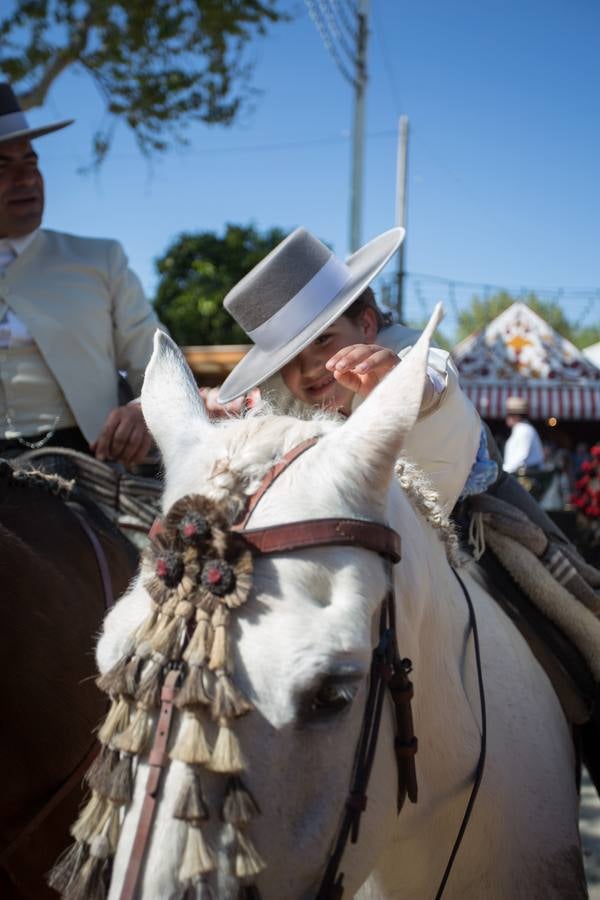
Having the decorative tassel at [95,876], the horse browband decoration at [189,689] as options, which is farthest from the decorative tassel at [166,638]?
the decorative tassel at [95,876]

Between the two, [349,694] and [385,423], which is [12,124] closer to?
[385,423]

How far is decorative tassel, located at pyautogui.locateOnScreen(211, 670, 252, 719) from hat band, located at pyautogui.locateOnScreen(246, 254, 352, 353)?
50.6 inches

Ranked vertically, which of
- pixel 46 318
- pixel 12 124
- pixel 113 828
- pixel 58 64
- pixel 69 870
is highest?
pixel 58 64

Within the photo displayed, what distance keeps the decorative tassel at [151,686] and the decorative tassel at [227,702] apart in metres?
0.11

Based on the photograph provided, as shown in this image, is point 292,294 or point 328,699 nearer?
point 328,699

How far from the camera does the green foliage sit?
17562 mm

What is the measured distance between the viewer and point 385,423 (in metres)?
1.48

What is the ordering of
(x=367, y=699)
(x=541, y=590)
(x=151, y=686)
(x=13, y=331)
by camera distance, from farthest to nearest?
(x=13, y=331) < (x=541, y=590) < (x=367, y=699) < (x=151, y=686)

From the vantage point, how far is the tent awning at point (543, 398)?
18.0 metres

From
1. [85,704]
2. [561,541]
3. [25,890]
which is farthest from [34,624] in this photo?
[561,541]

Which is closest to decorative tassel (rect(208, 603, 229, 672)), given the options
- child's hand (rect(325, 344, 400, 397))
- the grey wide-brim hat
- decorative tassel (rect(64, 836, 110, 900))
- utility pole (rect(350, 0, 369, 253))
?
decorative tassel (rect(64, 836, 110, 900))

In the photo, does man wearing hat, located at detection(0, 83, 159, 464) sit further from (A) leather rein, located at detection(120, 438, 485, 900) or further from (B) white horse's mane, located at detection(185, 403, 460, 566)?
(A) leather rein, located at detection(120, 438, 485, 900)

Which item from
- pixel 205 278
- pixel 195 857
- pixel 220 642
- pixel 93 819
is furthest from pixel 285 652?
pixel 205 278

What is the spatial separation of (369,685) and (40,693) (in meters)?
1.31
